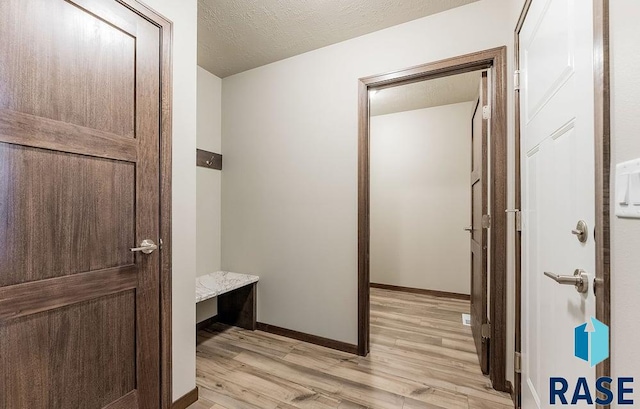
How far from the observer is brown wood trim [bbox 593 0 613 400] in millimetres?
655

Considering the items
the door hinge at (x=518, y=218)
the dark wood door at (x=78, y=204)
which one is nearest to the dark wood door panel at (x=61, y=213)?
the dark wood door at (x=78, y=204)

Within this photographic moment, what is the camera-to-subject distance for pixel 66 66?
1.11 metres

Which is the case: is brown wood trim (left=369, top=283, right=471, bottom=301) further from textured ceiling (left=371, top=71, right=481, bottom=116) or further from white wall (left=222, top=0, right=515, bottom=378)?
textured ceiling (left=371, top=71, right=481, bottom=116)

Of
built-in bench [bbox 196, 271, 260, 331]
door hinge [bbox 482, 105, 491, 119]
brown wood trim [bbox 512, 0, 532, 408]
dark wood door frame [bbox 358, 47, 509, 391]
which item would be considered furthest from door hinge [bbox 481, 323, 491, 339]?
built-in bench [bbox 196, 271, 260, 331]

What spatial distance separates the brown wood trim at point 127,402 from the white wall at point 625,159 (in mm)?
1812

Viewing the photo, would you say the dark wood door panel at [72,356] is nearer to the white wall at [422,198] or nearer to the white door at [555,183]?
the white door at [555,183]

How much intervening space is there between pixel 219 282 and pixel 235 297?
0.33m

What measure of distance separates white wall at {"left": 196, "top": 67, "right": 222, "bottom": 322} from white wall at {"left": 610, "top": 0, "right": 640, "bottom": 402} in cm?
265

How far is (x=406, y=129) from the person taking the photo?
3.77m

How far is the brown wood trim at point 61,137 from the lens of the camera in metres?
0.96

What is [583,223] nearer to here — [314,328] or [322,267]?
[322,267]

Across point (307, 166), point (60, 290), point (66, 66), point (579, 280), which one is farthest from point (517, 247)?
point (66, 66)

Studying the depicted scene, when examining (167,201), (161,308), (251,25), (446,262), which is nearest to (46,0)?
(167,201)

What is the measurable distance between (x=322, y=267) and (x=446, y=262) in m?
2.03
